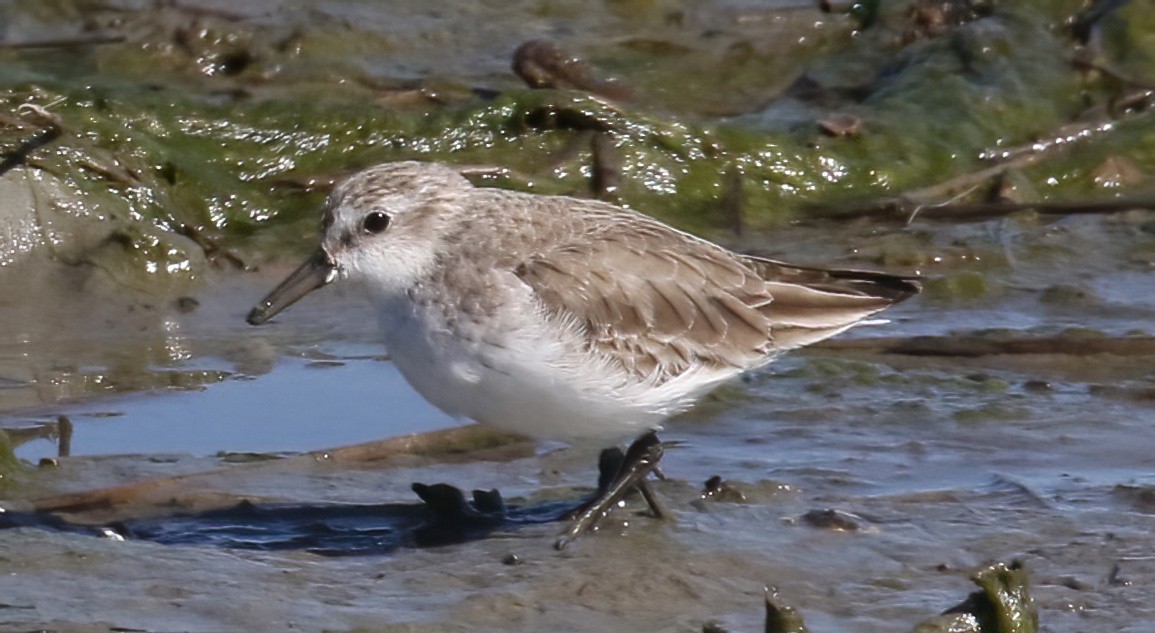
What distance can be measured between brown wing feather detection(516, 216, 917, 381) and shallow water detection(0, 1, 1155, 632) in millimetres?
531

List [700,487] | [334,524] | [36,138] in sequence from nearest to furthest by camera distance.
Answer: [334,524]
[700,487]
[36,138]

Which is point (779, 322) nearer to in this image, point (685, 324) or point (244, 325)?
point (685, 324)

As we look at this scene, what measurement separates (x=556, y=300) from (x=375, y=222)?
0.73 metres

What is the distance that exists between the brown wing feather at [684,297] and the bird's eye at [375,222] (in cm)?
54

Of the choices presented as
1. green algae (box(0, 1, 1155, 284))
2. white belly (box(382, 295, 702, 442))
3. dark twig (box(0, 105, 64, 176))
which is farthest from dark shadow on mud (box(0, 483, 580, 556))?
dark twig (box(0, 105, 64, 176))

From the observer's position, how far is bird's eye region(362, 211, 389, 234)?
6.49 metres

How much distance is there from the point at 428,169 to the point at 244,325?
7.35 ft

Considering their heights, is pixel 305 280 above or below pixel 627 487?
above

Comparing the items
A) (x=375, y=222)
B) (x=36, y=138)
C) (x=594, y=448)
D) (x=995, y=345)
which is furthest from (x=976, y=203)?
(x=36, y=138)

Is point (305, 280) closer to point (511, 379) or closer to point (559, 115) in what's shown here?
point (511, 379)

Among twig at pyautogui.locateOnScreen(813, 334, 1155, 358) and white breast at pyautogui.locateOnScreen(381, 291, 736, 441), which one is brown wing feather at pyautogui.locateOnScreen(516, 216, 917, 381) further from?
twig at pyautogui.locateOnScreen(813, 334, 1155, 358)

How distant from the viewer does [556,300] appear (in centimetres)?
624

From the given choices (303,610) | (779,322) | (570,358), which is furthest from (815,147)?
(303,610)

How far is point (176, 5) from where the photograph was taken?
12.1 m
